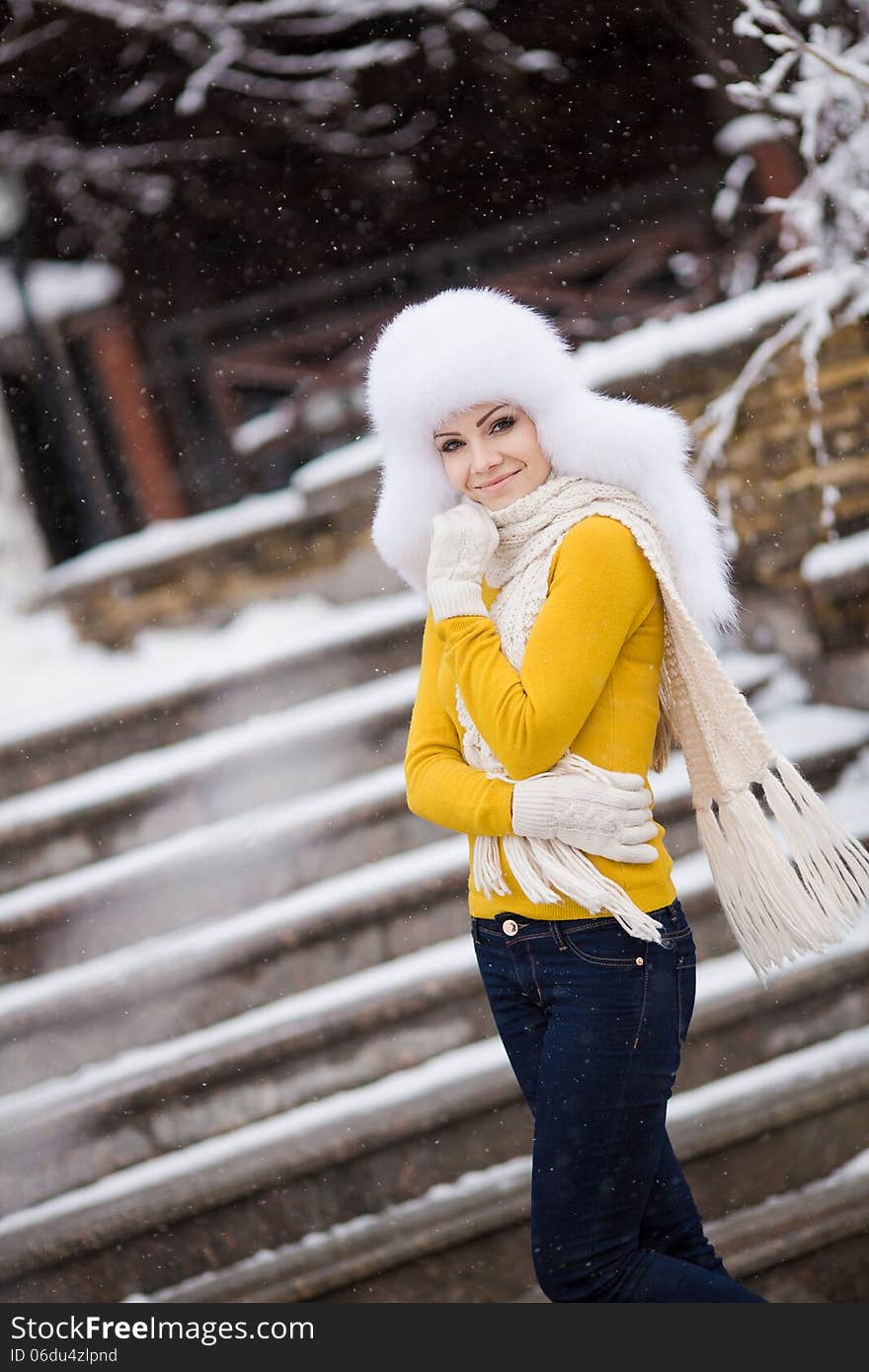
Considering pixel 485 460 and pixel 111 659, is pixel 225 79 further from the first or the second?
pixel 485 460

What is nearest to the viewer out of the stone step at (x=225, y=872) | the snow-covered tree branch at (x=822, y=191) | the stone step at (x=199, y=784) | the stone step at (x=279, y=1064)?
the stone step at (x=279, y=1064)

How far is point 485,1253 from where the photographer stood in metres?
2.13

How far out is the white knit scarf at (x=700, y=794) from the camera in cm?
130

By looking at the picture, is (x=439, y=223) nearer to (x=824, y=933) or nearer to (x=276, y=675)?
(x=276, y=675)

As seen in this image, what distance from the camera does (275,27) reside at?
5.05 metres

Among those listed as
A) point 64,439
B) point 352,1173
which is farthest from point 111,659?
point 352,1173

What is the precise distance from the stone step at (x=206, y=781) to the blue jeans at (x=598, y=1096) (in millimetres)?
1789

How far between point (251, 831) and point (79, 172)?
12.9ft

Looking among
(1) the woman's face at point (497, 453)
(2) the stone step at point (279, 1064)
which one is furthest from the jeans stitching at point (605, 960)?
(2) the stone step at point (279, 1064)

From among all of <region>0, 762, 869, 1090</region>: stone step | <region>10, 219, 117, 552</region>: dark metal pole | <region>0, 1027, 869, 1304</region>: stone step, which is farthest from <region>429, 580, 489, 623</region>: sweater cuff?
<region>10, 219, 117, 552</region>: dark metal pole

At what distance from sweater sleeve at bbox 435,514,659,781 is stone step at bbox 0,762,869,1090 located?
1345 mm

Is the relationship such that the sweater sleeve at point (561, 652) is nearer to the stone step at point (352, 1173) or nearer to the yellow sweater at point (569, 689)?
the yellow sweater at point (569, 689)

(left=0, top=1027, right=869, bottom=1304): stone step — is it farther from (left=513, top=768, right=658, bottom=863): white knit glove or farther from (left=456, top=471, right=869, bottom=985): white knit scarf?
(left=513, top=768, right=658, bottom=863): white knit glove

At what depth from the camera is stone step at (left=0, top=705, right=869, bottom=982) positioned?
2.78 m
